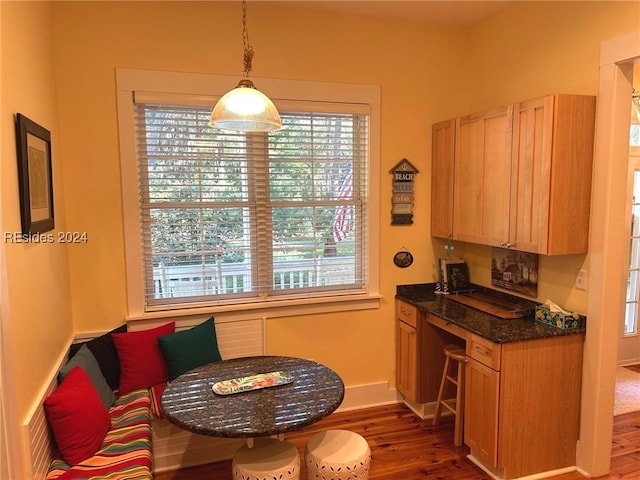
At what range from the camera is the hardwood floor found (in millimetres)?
2721

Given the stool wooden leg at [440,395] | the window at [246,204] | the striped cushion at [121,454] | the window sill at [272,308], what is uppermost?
the window at [246,204]

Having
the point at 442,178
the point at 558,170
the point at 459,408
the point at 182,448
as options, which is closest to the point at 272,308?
the point at 182,448

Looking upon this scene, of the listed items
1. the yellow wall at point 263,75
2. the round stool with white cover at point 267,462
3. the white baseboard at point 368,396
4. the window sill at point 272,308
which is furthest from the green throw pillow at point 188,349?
the white baseboard at point 368,396

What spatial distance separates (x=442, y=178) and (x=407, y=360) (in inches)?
57.1

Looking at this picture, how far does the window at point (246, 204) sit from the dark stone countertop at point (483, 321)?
40 cm

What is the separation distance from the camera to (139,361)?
278 centimetres

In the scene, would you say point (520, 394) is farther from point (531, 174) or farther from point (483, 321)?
point (531, 174)

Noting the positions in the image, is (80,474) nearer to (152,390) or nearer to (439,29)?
(152,390)

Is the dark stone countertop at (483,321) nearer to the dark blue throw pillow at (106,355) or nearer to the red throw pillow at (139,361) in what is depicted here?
the red throw pillow at (139,361)

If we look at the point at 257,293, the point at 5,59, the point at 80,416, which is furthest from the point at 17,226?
the point at 257,293

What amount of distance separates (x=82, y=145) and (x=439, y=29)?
278cm

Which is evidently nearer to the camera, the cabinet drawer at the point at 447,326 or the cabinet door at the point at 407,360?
the cabinet drawer at the point at 447,326

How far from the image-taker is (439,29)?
3.52 metres

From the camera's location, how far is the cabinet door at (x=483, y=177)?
2.81 metres
